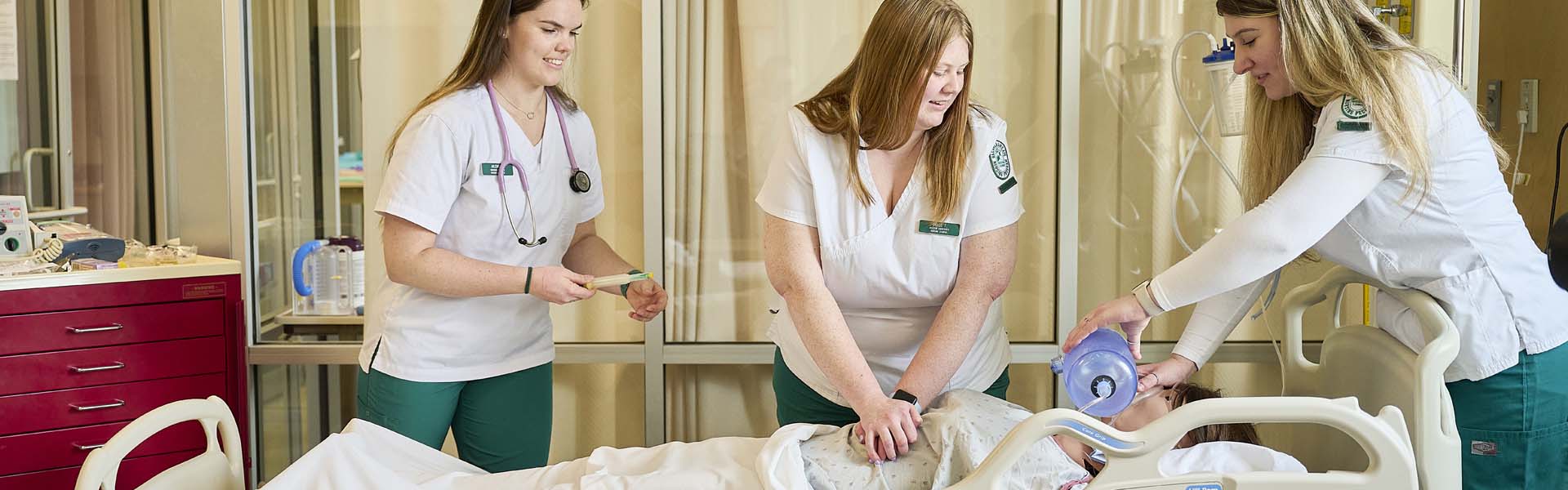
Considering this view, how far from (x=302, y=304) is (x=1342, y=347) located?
7.80 ft

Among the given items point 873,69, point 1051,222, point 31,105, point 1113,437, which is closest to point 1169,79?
point 1051,222

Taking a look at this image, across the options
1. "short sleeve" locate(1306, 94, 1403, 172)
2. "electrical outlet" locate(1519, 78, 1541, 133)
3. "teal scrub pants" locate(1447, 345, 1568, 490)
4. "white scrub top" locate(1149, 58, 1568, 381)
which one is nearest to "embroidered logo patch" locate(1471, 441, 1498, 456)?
"teal scrub pants" locate(1447, 345, 1568, 490)

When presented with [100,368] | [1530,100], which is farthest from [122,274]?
[1530,100]

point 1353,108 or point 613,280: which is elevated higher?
Result: point 1353,108

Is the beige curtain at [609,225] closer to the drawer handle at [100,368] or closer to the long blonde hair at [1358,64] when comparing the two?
the drawer handle at [100,368]

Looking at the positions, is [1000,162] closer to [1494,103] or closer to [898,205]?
[898,205]

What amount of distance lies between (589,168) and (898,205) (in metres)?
0.71

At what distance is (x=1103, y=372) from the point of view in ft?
6.63

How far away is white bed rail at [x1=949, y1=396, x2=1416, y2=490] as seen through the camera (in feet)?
5.03

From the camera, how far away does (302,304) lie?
2.97 m

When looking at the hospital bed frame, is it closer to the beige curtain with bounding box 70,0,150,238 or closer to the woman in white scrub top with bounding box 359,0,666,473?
the woman in white scrub top with bounding box 359,0,666,473

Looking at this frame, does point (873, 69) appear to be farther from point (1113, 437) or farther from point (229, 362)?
point (229, 362)

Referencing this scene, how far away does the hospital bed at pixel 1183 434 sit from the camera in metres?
1.54

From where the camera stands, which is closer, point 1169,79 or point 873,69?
point 873,69
